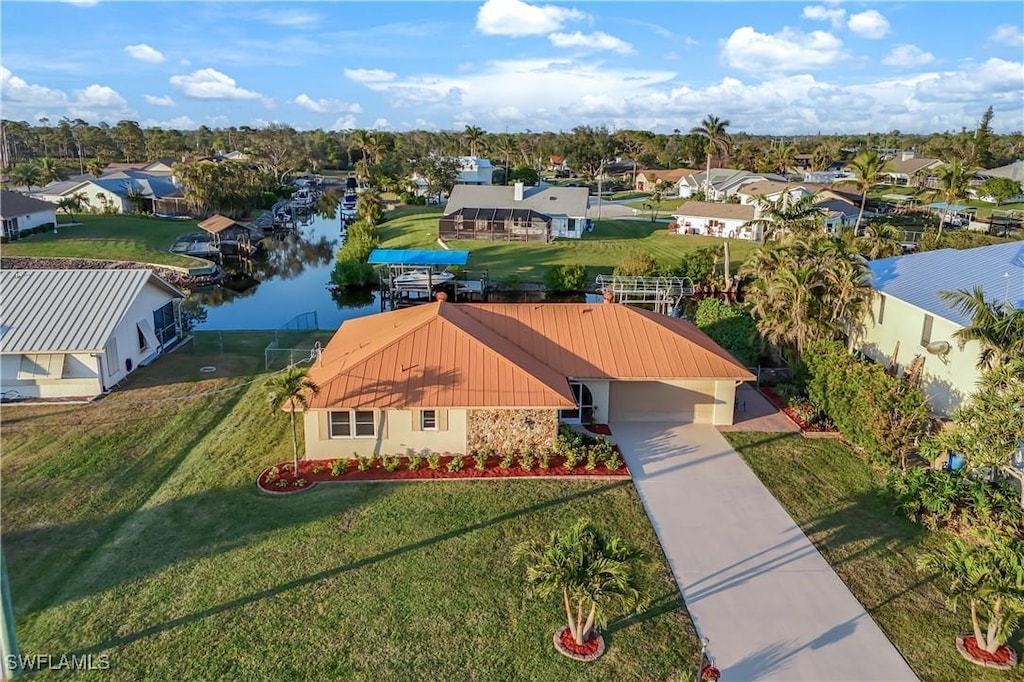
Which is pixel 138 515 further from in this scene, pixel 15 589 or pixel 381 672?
pixel 381 672

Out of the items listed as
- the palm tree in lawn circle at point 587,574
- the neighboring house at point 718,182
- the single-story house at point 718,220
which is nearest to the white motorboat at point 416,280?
the single-story house at point 718,220

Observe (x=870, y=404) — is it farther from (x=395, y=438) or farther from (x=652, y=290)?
(x=652, y=290)

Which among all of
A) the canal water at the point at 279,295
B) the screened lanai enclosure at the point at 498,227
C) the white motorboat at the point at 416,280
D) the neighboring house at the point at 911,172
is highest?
the neighboring house at the point at 911,172

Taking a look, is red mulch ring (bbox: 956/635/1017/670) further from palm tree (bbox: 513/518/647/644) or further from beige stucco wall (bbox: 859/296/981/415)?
beige stucco wall (bbox: 859/296/981/415)

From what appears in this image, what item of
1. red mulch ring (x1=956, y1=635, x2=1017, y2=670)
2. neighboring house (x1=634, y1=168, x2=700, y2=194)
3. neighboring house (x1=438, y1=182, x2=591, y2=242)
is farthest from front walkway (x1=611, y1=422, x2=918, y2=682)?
neighboring house (x1=634, y1=168, x2=700, y2=194)

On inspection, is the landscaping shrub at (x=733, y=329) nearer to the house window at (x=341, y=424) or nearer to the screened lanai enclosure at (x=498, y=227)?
the house window at (x=341, y=424)

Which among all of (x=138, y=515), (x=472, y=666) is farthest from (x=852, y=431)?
(x=138, y=515)
